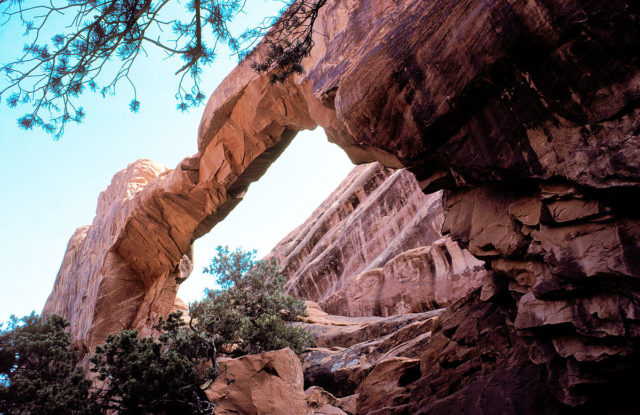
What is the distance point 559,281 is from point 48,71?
25.1ft

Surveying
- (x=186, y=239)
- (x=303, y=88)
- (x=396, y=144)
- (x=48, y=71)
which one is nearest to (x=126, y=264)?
(x=186, y=239)

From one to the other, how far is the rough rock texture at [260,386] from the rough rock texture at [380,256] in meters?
5.23

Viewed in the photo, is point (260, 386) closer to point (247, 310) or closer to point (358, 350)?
point (358, 350)

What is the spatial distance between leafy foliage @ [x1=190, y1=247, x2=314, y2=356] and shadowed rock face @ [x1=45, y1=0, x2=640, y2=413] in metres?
7.65

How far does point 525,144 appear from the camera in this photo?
17.7 ft

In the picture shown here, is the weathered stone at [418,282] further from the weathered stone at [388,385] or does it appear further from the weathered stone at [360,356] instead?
the weathered stone at [388,385]

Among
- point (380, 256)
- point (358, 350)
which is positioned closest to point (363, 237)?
point (380, 256)

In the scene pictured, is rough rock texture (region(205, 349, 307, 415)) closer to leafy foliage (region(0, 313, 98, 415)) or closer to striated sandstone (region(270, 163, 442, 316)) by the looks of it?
leafy foliage (region(0, 313, 98, 415))

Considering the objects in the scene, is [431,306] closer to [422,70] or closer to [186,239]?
[186,239]

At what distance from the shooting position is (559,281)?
5.08 meters

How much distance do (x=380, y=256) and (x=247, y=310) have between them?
8725 millimetres

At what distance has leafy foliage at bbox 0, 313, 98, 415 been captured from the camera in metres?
10.2

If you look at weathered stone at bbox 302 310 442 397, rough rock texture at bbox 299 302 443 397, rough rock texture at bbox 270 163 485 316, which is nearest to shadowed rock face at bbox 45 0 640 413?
weathered stone at bbox 302 310 442 397

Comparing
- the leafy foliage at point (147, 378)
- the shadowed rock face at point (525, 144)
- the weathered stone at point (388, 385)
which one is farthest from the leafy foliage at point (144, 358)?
the shadowed rock face at point (525, 144)
